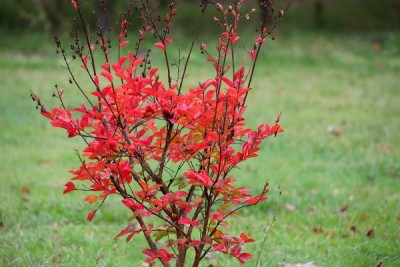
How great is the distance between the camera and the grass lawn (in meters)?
4.48

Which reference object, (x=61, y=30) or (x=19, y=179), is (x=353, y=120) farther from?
(x=61, y=30)

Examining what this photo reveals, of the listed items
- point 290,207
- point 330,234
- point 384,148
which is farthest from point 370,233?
point 384,148

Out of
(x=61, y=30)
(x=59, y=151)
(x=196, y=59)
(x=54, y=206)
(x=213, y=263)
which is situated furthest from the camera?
(x=61, y=30)

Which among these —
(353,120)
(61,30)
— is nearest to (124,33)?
(353,120)

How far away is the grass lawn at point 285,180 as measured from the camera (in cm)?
448

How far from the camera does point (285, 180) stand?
6.58 meters

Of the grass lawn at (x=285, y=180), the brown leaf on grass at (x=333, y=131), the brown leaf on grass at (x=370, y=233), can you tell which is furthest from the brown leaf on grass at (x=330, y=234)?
the brown leaf on grass at (x=333, y=131)

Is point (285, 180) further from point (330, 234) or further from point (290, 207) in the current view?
point (330, 234)

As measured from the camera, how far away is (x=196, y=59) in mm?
16094

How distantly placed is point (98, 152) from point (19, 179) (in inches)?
149

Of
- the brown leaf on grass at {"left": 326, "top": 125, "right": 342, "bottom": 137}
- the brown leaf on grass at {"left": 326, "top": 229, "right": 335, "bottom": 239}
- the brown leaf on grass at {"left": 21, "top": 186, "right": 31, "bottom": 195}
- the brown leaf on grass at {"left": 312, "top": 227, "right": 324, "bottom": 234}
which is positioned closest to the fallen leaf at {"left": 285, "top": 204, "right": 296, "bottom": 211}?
the brown leaf on grass at {"left": 312, "top": 227, "right": 324, "bottom": 234}

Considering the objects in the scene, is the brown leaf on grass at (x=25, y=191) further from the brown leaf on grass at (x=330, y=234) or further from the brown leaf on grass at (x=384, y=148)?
the brown leaf on grass at (x=384, y=148)

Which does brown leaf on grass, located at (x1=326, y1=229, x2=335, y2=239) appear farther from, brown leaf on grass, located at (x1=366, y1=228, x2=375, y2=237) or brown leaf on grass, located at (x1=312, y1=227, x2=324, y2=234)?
brown leaf on grass, located at (x1=366, y1=228, x2=375, y2=237)

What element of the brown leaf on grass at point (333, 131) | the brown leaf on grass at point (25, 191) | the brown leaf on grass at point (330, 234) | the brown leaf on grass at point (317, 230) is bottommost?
the brown leaf on grass at point (330, 234)
